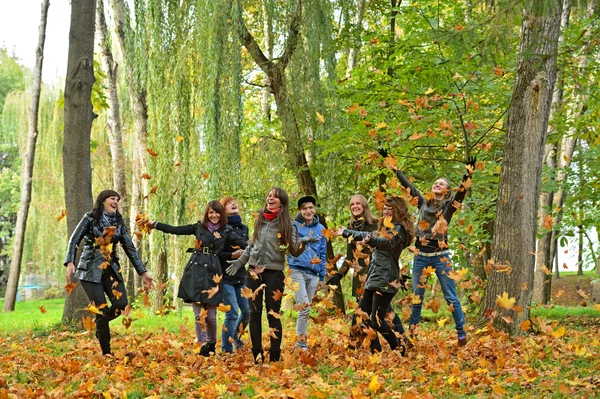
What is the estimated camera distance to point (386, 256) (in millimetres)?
6469

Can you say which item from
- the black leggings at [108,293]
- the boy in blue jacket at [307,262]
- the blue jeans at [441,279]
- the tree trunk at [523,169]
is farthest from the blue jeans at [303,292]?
the tree trunk at [523,169]

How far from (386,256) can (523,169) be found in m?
2.44

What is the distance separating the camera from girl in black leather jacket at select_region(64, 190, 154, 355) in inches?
253

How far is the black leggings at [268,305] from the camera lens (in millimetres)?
6219

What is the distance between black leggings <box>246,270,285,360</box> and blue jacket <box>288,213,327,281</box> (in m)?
0.21

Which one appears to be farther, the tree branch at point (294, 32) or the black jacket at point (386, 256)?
the tree branch at point (294, 32)

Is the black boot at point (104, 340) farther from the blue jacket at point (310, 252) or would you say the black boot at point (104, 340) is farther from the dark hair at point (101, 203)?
the blue jacket at point (310, 252)

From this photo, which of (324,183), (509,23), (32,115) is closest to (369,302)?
(509,23)

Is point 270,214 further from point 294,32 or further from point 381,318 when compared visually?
point 294,32

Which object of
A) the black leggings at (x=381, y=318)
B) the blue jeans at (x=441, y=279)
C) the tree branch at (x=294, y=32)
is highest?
the tree branch at (x=294, y=32)

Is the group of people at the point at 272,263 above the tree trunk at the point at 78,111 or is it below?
below

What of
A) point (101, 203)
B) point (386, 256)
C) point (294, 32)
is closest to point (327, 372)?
point (386, 256)

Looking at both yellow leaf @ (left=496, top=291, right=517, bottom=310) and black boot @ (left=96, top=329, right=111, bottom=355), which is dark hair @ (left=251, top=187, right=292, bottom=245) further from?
yellow leaf @ (left=496, top=291, right=517, bottom=310)

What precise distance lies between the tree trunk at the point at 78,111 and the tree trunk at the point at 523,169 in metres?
5.60
